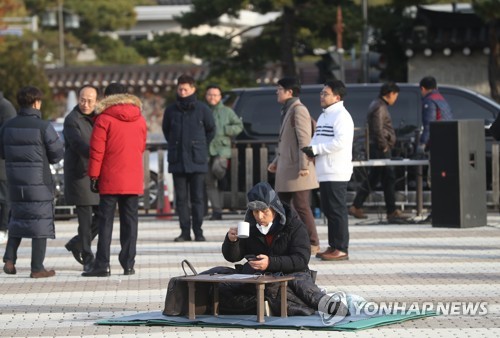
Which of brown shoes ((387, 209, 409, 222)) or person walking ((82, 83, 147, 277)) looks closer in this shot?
person walking ((82, 83, 147, 277))

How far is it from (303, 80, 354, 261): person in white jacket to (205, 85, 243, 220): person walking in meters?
5.55

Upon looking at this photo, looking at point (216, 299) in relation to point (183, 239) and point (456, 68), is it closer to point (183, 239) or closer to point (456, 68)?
point (183, 239)

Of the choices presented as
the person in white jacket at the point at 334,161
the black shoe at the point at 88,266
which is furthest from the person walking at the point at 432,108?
the black shoe at the point at 88,266

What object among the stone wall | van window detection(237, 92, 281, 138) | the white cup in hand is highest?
the stone wall

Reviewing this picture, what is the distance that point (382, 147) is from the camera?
64.8 feet

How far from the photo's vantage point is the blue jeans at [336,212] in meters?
14.6

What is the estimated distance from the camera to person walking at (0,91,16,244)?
17.6 m

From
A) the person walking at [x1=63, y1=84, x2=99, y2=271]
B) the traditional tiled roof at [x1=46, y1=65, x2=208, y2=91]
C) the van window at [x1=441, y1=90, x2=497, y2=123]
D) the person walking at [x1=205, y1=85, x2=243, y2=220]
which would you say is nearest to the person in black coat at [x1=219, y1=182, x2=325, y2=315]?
the person walking at [x1=63, y1=84, x2=99, y2=271]

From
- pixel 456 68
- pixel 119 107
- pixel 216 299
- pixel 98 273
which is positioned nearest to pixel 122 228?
pixel 98 273

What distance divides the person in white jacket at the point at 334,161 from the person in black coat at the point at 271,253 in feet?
12.9

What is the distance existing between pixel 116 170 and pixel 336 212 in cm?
235

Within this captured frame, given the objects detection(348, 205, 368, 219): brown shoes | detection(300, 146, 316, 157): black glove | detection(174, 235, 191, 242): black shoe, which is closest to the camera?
detection(300, 146, 316, 157): black glove

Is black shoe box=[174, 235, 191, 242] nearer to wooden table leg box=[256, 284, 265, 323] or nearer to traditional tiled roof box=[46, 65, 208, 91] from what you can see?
wooden table leg box=[256, 284, 265, 323]

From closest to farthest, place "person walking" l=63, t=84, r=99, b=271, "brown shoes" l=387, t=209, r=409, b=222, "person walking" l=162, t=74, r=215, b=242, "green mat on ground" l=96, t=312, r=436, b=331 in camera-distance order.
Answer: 1. "green mat on ground" l=96, t=312, r=436, b=331
2. "person walking" l=63, t=84, r=99, b=271
3. "person walking" l=162, t=74, r=215, b=242
4. "brown shoes" l=387, t=209, r=409, b=222
